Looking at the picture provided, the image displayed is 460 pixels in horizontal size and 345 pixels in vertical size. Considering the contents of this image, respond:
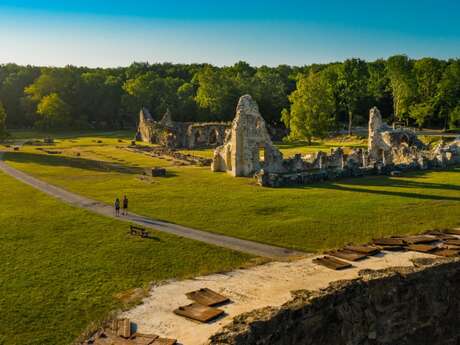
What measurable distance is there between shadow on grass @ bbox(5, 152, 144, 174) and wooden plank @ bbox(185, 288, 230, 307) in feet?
99.9

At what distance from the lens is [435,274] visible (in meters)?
19.3

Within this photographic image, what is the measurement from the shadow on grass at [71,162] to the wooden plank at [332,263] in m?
29.1

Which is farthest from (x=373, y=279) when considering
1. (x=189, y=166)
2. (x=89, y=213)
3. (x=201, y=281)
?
(x=189, y=166)

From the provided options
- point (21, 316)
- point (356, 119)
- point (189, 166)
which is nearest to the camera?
point (21, 316)

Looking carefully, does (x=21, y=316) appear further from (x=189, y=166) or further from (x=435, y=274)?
(x=189, y=166)

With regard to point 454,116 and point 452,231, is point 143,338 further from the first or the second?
point 454,116

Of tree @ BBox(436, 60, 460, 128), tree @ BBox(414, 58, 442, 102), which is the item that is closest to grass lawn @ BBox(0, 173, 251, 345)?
tree @ BBox(436, 60, 460, 128)

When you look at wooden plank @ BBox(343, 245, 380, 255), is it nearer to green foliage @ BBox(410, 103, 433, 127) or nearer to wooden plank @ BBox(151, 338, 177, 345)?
wooden plank @ BBox(151, 338, 177, 345)

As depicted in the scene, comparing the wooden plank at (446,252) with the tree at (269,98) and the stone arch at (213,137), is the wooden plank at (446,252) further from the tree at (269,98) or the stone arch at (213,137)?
the tree at (269,98)

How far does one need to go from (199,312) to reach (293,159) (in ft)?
111

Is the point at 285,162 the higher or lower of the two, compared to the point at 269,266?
higher

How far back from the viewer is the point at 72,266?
21.0 meters

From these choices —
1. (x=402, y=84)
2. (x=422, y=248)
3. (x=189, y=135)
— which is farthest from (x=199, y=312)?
(x=402, y=84)

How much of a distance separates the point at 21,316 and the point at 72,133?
8659cm
